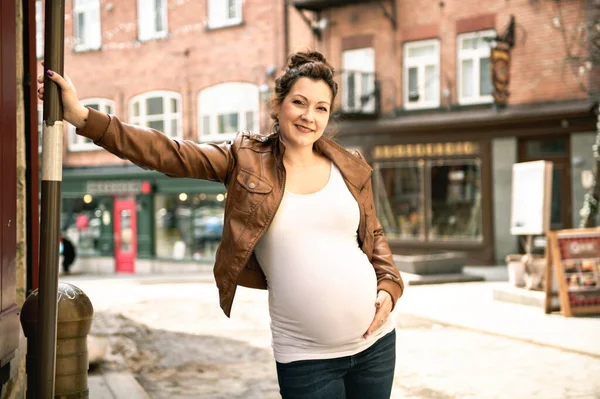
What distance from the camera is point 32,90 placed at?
5137 mm

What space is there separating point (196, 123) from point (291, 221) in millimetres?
22366

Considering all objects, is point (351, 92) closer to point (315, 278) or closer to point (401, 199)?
point (401, 199)

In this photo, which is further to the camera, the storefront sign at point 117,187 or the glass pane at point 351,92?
the storefront sign at point 117,187

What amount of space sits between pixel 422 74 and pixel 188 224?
9.15 meters

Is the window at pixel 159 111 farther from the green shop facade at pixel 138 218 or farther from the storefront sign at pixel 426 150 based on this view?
the storefront sign at pixel 426 150

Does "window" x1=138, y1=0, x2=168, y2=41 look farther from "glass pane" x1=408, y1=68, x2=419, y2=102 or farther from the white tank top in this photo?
the white tank top

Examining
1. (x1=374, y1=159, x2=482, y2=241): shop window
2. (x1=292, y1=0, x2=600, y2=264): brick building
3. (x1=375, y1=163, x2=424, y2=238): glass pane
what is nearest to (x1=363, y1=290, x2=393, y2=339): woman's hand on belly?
(x1=292, y1=0, x2=600, y2=264): brick building

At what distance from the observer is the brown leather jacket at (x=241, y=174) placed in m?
2.24

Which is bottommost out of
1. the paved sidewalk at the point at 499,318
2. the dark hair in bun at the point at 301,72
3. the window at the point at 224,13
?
the paved sidewalk at the point at 499,318

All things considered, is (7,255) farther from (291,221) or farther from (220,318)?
(220,318)

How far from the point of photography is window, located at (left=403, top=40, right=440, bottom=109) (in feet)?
63.9

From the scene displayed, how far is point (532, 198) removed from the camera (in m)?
10.9

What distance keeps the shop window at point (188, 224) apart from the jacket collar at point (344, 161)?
67.3 feet

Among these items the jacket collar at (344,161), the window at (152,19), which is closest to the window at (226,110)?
the window at (152,19)
